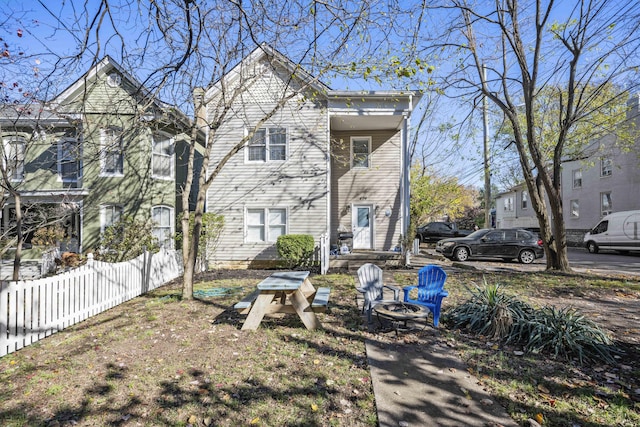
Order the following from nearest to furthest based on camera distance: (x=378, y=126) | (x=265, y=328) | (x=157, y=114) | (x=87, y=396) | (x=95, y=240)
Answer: (x=87, y=396) → (x=265, y=328) → (x=157, y=114) → (x=95, y=240) → (x=378, y=126)

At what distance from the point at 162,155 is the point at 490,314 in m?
14.1

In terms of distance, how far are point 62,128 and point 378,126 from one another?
13.5 m

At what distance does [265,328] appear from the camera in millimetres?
5641

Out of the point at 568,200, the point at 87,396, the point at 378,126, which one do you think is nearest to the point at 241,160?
the point at 378,126

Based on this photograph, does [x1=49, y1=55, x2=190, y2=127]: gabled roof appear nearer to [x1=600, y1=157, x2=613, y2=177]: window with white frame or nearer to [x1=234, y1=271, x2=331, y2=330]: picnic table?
[x1=234, y1=271, x2=331, y2=330]: picnic table

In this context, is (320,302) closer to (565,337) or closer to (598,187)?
(565,337)

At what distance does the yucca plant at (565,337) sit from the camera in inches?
178

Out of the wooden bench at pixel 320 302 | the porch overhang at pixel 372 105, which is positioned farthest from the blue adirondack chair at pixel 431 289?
the porch overhang at pixel 372 105

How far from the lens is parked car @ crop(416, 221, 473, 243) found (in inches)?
965

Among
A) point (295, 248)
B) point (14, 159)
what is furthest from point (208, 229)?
point (14, 159)

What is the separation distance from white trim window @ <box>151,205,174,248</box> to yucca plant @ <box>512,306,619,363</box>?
533 inches

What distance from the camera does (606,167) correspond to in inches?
961

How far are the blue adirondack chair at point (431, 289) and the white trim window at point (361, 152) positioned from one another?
31.9 ft

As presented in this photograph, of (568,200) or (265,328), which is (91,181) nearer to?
(265,328)
